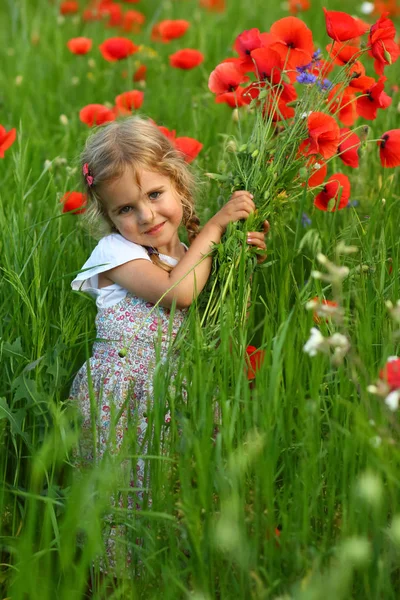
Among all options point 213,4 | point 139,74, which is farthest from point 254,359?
point 213,4

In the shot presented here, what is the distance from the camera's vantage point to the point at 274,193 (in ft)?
7.13

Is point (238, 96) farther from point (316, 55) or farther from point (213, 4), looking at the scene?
point (213, 4)

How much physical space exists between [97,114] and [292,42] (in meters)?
0.76

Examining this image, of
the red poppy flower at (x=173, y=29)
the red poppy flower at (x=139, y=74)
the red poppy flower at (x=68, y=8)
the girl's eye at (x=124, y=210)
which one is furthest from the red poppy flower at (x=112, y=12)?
the girl's eye at (x=124, y=210)

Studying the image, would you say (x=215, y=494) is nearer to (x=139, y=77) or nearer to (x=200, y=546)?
(x=200, y=546)

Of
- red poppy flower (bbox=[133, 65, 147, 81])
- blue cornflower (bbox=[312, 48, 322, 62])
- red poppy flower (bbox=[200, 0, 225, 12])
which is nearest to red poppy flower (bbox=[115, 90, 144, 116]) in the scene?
red poppy flower (bbox=[133, 65, 147, 81])

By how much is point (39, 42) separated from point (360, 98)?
2852mm

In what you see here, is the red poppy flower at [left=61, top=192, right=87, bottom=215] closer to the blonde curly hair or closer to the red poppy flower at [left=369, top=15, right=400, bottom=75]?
the blonde curly hair

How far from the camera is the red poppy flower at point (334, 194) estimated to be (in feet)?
7.34

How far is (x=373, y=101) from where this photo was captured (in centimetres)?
226

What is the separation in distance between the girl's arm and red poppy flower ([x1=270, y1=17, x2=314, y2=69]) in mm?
370

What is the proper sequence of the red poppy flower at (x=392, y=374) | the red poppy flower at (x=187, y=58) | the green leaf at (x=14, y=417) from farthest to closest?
the red poppy flower at (x=187, y=58), the green leaf at (x=14, y=417), the red poppy flower at (x=392, y=374)

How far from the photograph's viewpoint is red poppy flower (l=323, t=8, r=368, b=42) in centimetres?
213

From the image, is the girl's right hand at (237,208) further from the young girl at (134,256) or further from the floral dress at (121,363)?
the floral dress at (121,363)
